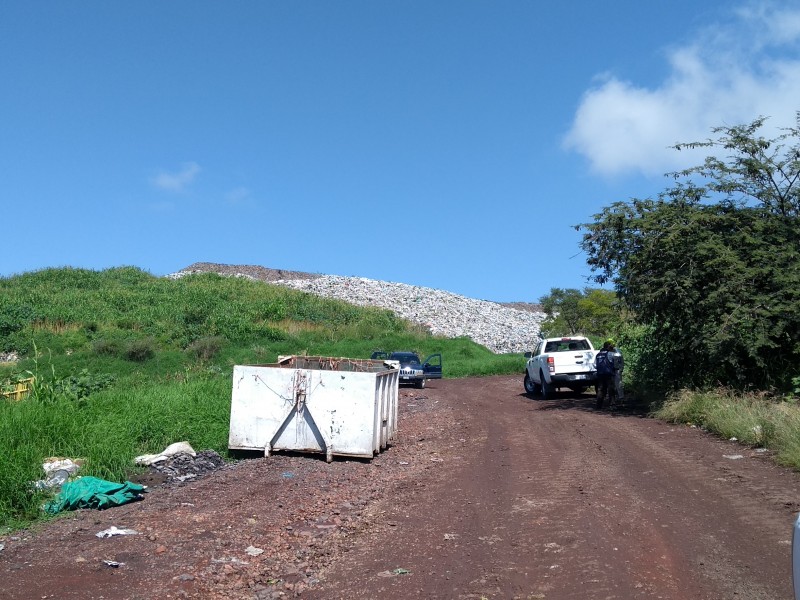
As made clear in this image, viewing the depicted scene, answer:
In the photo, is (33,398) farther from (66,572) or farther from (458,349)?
(458,349)

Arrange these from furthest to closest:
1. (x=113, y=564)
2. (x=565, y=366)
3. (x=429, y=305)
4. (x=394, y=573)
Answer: (x=429, y=305) < (x=565, y=366) < (x=113, y=564) < (x=394, y=573)

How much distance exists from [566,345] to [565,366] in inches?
86.7

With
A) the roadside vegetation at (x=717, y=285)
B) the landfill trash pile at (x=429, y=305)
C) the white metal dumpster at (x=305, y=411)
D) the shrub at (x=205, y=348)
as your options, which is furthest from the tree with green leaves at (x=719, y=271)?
the landfill trash pile at (x=429, y=305)

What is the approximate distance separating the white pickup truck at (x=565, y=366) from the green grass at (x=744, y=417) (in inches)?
166

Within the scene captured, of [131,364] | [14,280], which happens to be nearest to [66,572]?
[131,364]

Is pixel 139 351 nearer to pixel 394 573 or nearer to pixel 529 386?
pixel 529 386

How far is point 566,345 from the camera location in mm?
24422

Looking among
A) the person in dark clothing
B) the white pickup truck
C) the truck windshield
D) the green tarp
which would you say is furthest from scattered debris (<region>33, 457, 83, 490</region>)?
the truck windshield

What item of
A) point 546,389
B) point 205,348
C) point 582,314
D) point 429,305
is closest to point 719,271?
point 546,389

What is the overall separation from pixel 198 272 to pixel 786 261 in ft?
203

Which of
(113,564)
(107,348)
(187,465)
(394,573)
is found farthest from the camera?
(107,348)

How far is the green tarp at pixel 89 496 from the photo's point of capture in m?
8.73

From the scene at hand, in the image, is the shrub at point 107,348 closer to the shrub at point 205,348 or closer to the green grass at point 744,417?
the shrub at point 205,348

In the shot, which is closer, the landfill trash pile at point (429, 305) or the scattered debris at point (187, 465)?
the scattered debris at point (187, 465)
